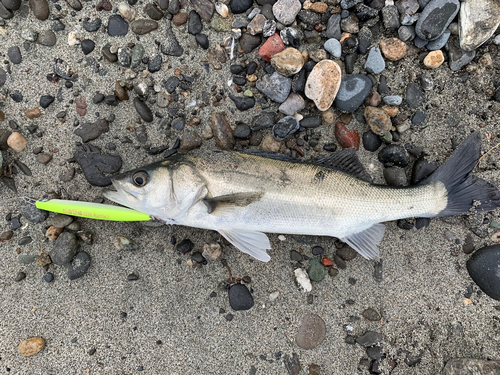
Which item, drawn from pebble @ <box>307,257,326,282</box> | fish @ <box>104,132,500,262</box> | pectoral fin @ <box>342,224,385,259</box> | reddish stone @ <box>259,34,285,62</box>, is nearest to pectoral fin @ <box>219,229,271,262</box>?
A: fish @ <box>104,132,500,262</box>

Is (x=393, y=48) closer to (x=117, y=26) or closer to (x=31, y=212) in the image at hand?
(x=117, y=26)

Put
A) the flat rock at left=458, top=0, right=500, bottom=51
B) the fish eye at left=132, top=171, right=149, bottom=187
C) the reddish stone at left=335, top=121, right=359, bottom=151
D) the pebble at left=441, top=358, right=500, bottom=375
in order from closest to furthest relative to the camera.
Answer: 1. the fish eye at left=132, top=171, right=149, bottom=187
2. the pebble at left=441, top=358, right=500, bottom=375
3. the flat rock at left=458, top=0, right=500, bottom=51
4. the reddish stone at left=335, top=121, right=359, bottom=151

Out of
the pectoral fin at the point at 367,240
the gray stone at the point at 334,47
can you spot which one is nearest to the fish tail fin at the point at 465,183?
→ the pectoral fin at the point at 367,240

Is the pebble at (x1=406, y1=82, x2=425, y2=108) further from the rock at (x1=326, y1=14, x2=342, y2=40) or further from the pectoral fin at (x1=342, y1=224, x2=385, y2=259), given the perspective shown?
the pectoral fin at (x1=342, y1=224, x2=385, y2=259)

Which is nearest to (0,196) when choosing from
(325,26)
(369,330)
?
(325,26)

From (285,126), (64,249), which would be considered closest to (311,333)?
(285,126)

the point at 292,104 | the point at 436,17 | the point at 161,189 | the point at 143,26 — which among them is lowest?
the point at 161,189

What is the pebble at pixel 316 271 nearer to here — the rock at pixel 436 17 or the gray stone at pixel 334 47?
the gray stone at pixel 334 47
